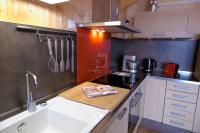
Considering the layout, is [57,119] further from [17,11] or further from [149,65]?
[149,65]

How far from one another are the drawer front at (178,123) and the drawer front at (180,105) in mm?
186

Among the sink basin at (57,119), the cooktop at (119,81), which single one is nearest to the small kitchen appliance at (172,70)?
the cooktop at (119,81)

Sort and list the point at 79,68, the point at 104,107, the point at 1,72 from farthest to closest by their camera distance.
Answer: the point at 79,68
the point at 104,107
the point at 1,72

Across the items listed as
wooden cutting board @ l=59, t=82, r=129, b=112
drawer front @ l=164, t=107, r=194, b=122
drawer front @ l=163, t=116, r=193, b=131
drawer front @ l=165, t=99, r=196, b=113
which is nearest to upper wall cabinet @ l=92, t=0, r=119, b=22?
wooden cutting board @ l=59, t=82, r=129, b=112

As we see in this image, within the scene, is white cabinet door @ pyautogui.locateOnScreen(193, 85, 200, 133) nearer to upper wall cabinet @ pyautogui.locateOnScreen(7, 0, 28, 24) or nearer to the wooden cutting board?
the wooden cutting board

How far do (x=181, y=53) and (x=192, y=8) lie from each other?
29.4 inches

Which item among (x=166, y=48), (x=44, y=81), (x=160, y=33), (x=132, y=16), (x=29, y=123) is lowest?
(x=29, y=123)

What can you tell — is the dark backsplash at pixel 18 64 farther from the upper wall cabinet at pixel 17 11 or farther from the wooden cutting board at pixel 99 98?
the wooden cutting board at pixel 99 98

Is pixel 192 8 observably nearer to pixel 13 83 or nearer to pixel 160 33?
pixel 160 33

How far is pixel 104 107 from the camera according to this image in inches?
40.5

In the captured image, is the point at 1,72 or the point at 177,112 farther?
the point at 177,112

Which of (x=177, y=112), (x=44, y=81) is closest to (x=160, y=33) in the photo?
(x=177, y=112)

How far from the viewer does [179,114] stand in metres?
2.04

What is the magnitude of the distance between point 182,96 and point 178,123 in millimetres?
420
